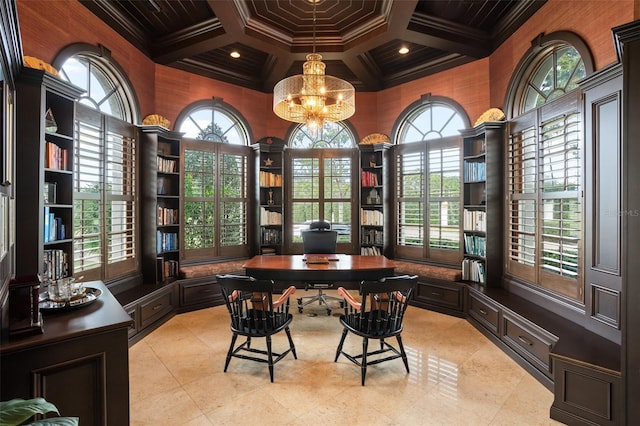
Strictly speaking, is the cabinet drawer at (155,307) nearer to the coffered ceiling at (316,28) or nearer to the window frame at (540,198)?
the coffered ceiling at (316,28)

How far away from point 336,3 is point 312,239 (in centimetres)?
333

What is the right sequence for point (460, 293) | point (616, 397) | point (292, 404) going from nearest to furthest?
point (616, 397) → point (292, 404) → point (460, 293)

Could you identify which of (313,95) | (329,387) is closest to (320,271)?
(329,387)

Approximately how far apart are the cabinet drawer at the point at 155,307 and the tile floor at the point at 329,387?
25cm

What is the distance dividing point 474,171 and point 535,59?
1531 mm

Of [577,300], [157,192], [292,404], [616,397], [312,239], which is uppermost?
[157,192]

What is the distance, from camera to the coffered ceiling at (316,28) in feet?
12.8

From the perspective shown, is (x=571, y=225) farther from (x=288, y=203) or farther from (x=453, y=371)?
(x=288, y=203)

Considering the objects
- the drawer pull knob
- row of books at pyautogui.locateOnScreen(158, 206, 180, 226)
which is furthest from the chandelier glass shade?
the drawer pull knob

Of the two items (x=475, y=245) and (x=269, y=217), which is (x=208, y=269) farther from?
(x=475, y=245)

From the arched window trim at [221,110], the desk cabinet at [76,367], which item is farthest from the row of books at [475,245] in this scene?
the desk cabinet at [76,367]

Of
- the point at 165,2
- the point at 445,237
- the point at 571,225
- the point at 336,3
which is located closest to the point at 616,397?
the point at 571,225

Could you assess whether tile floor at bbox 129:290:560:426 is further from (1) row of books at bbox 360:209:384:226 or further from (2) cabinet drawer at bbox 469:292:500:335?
(1) row of books at bbox 360:209:384:226

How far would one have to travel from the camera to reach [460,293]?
453 cm
